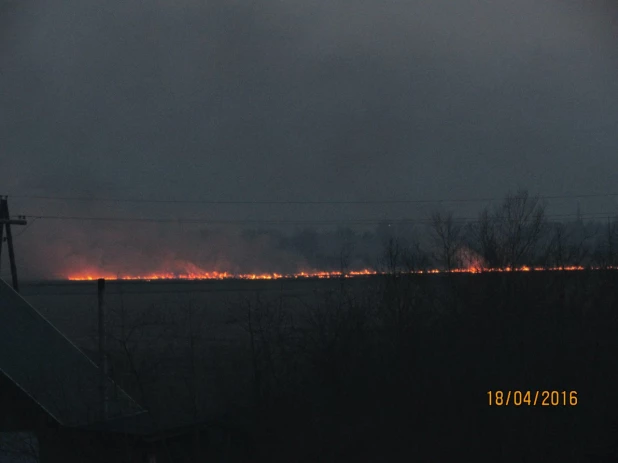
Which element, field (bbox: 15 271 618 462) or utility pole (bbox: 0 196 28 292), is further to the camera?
utility pole (bbox: 0 196 28 292)

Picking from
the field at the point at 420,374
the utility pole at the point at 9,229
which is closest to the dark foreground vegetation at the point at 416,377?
the field at the point at 420,374

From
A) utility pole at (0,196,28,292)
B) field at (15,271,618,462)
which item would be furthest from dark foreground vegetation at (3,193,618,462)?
utility pole at (0,196,28,292)

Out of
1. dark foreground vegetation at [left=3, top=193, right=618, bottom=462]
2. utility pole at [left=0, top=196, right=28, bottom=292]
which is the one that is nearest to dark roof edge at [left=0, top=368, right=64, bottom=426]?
dark foreground vegetation at [left=3, top=193, right=618, bottom=462]

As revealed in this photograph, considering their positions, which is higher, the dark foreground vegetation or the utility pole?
the utility pole

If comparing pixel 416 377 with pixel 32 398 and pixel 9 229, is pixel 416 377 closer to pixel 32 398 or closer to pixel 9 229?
pixel 32 398

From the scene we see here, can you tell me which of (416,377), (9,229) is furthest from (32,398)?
(9,229)

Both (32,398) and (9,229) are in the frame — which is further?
(9,229)

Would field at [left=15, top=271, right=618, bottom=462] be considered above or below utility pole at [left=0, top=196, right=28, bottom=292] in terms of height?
below

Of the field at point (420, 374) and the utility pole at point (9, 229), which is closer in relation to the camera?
the field at point (420, 374)

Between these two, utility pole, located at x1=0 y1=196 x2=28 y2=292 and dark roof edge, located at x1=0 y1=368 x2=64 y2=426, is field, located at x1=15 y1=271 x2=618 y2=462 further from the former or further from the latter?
utility pole, located at x1=0 y1=196 x2=28 y2=292

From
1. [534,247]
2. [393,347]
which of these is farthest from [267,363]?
[534,247]

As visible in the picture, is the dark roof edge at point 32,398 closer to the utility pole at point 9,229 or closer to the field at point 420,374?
the field at point 420,374

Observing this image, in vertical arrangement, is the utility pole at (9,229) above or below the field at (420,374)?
above

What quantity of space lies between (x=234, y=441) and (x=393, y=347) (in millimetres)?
3528
